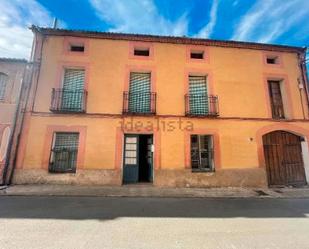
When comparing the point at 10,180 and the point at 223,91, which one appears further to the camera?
the point at 223,91

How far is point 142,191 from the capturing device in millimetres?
7898

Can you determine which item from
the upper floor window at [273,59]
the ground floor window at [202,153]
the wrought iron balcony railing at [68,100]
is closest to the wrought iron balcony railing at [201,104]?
the ground floor window at [202,153]

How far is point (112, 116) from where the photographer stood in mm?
9320

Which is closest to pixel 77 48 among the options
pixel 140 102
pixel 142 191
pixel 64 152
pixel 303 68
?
pixel 140 102

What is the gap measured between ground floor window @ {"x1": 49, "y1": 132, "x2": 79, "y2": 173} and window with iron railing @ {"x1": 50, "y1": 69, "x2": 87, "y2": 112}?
1.27 metres

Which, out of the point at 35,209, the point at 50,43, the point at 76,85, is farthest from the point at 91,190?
the point at 50,43

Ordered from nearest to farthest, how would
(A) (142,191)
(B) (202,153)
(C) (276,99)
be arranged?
(A) (142,191), (B) (202,153), (C) (276,99)

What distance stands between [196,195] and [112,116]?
16.8ft

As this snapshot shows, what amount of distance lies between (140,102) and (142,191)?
169 inches

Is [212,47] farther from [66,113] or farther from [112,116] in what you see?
[66,113]

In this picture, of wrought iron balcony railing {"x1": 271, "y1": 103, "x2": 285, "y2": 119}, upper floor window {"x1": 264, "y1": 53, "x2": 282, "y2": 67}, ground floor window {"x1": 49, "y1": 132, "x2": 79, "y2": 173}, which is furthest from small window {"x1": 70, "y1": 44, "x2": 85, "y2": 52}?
wrought iron balcony railing {"x1": 271, "y1": 103, "x2": 285, "y2": 119}

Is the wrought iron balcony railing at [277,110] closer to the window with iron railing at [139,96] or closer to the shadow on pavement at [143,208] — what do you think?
the shadow on pavement at [143,208]

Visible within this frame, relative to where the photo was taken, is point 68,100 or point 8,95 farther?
point 68,100

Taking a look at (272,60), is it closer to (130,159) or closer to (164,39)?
(164,39)
